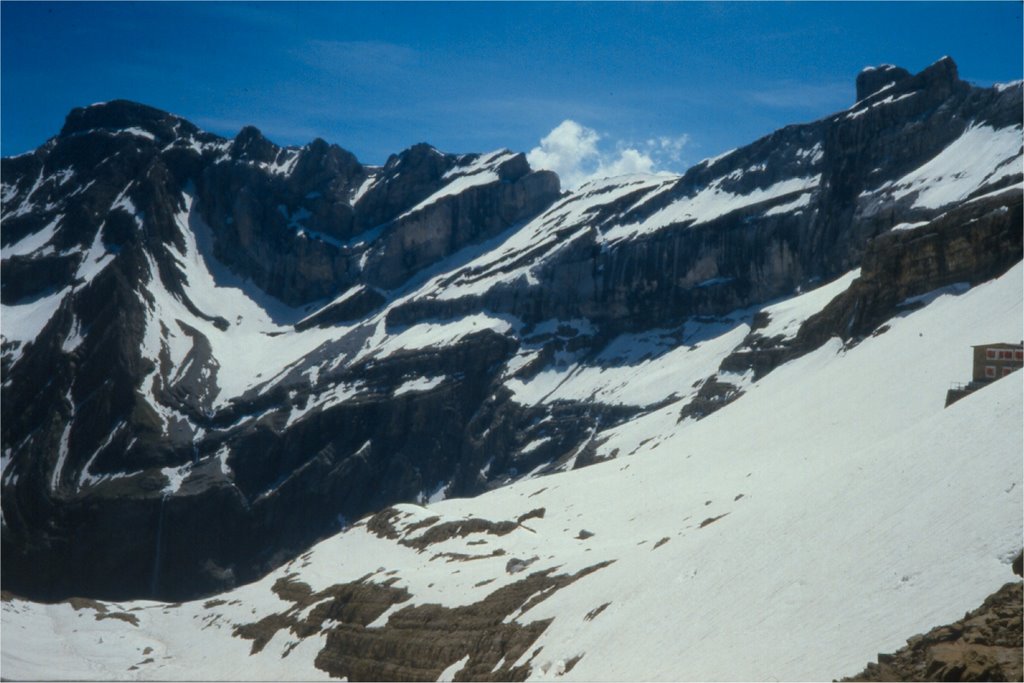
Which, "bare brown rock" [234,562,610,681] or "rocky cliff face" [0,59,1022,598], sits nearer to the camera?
"bare brown rock" [234,562,610,681]

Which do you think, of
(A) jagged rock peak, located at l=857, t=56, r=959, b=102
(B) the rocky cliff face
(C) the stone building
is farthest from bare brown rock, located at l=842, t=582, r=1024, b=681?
→ (A) jagged rock peak, located at l=857, t=56, r=959, b=102

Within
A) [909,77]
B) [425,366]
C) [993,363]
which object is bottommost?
[993,363]

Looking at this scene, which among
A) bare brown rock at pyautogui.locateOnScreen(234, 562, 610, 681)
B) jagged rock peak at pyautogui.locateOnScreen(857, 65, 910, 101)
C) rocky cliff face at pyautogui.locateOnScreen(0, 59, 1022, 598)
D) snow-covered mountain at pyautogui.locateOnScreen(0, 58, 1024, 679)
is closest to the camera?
snow-covered mountain at pyautogui.locateOnScreen(0, 58, 1024, 679)

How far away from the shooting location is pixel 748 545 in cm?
2983

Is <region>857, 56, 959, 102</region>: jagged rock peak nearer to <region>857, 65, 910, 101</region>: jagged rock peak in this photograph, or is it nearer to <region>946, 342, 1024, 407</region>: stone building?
<region>857, 65, 910, 101</region>: jagged rock peak

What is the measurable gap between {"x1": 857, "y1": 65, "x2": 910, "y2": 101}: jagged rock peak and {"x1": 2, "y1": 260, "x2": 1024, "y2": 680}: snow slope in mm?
81877

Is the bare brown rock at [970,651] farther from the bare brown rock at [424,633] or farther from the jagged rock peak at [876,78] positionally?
the jagged rock peak at [876,78]

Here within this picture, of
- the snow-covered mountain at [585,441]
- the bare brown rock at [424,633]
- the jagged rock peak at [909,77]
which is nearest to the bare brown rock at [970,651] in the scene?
the snow-covered mountain at [585,441]

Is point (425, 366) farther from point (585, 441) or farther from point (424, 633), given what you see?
point (424, 633)

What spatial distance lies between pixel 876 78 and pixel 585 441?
262ft

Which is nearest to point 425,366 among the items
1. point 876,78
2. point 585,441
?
point 585,441

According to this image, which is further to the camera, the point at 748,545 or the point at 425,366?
the point at 425,366

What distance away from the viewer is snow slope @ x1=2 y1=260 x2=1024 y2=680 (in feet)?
73.5

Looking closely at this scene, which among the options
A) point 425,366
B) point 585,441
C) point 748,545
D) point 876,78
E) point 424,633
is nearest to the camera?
A: point 748,545
